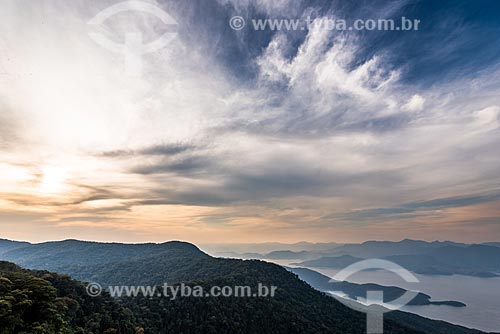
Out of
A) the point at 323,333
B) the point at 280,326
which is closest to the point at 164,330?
the point at 280,326

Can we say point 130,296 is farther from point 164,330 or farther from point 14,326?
point 14,326

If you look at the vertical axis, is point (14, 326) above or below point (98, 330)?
above

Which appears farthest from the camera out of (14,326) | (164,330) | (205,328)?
(205,328)

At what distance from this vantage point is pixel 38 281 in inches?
1849

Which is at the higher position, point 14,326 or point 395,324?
point 14,326

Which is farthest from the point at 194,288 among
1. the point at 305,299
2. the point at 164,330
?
the point at 305,299

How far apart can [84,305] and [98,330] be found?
877cm

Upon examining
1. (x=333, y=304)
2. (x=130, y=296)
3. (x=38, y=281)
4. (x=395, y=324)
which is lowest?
(x=395, y=324)

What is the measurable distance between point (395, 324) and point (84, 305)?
469 ft

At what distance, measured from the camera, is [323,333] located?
10319 centimetres

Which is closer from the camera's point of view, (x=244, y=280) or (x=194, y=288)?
(x=194, y=288)

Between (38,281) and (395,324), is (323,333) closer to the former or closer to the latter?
(395,324)

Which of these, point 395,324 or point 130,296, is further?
point 395,324

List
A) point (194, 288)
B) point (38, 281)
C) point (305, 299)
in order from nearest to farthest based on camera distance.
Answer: point (38, 281) < point (194, 288) < point (305, 299)
